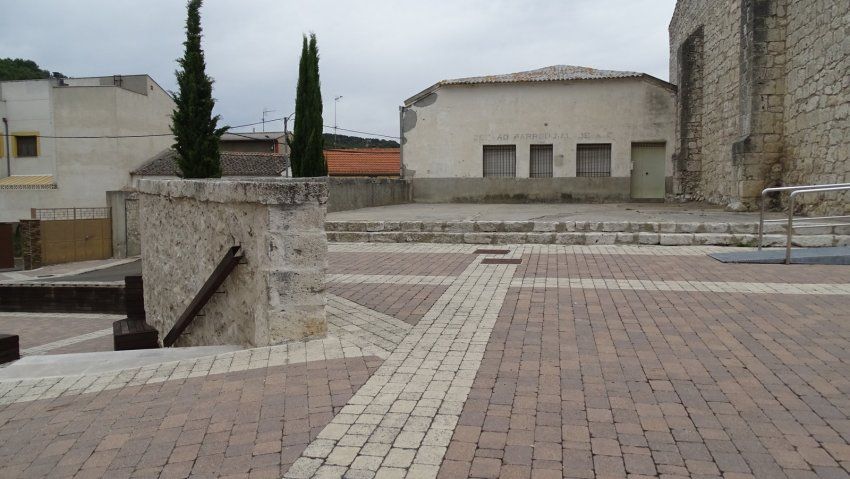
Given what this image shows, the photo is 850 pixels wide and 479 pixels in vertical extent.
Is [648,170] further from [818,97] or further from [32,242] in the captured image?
[32,242]

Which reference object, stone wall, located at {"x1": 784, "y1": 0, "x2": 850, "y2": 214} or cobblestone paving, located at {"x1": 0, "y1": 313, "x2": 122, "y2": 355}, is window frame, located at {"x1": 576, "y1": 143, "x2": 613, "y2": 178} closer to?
stone wall, located at {"x1": 784, "y1": 0, "x2": 850, "y2": 214}

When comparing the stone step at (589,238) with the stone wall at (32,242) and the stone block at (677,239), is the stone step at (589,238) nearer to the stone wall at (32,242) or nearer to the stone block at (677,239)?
the stone block at (677,239)

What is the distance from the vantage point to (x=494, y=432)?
3.14 meters

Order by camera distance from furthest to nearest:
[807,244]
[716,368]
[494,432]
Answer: [807,244] → [716,368] → [494,432]

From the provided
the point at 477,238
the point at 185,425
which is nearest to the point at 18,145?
the point at 477,238

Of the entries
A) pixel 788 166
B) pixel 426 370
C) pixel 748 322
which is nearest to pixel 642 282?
pixel 748 322

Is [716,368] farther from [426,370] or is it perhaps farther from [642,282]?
[642,282]

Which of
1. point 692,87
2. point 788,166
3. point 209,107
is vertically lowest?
point 788,166

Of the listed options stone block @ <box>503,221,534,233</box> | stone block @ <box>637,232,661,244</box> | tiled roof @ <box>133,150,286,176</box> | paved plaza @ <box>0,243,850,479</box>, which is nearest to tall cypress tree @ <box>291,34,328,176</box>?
stone block @ <box>503,221,534,233</box>

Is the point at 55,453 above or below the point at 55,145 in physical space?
below

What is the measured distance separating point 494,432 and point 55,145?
127ft

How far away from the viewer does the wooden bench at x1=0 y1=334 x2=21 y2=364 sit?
17.6 feet

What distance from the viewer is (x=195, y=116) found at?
1419 centimetres

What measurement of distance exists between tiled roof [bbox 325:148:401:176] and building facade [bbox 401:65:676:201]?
15.5 m
